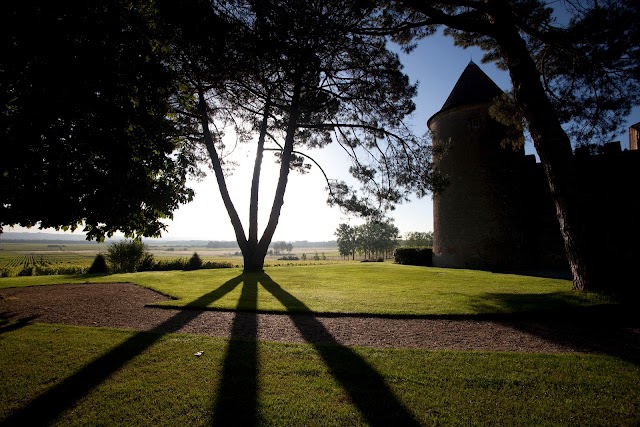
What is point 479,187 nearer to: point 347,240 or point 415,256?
point 415,256

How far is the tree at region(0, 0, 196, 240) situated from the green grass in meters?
2.22

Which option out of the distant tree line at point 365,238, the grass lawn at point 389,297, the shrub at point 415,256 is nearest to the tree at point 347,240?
the distant tree line at point 365,238

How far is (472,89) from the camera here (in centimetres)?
1877

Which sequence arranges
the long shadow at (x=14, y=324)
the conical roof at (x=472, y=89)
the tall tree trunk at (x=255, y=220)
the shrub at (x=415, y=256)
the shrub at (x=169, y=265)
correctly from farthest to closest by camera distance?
the shrub at (x=169, y=265), the shrub at (x=415, y=256), the conical roof at (x=472, y=89), the tall tree trunk at (x=255, y=220), the long shadow at (x=14, y=324)

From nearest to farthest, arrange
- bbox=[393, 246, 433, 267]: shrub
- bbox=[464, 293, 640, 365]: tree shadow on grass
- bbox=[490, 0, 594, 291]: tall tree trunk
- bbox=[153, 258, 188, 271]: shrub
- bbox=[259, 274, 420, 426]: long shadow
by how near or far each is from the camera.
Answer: bbox=[259, 274, 420, 426]: long shadow, bbox=[464, 293, 640, 365]: tree shadow on grass, bbox=[490, 0, 594, 291]: tall tree trunk, bbox=[393, 246, 433, 267]: shrub, bbox=[153, 258, 188, 271]: shrub

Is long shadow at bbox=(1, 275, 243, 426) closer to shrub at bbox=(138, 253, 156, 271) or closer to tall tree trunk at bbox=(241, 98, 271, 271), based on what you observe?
tall tree trunk at bbox=(241, 98, 271, 271)

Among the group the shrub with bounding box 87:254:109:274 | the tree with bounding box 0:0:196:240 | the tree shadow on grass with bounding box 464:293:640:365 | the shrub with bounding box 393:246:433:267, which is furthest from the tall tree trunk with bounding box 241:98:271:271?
the tree shadow on grass with bounding box 464:293:640:365

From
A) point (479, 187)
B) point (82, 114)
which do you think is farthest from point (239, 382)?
point (479, 187)

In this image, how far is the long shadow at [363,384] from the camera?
279 centimetres

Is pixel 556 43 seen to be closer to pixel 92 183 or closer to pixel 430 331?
pixel 430 331

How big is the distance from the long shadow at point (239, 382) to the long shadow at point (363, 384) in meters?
0.97

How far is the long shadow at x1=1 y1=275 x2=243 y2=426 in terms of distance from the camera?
2805mm

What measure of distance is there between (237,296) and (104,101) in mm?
6339

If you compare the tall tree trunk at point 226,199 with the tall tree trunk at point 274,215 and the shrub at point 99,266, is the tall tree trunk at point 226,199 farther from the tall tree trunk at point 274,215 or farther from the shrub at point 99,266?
the shrub at point 99,266
